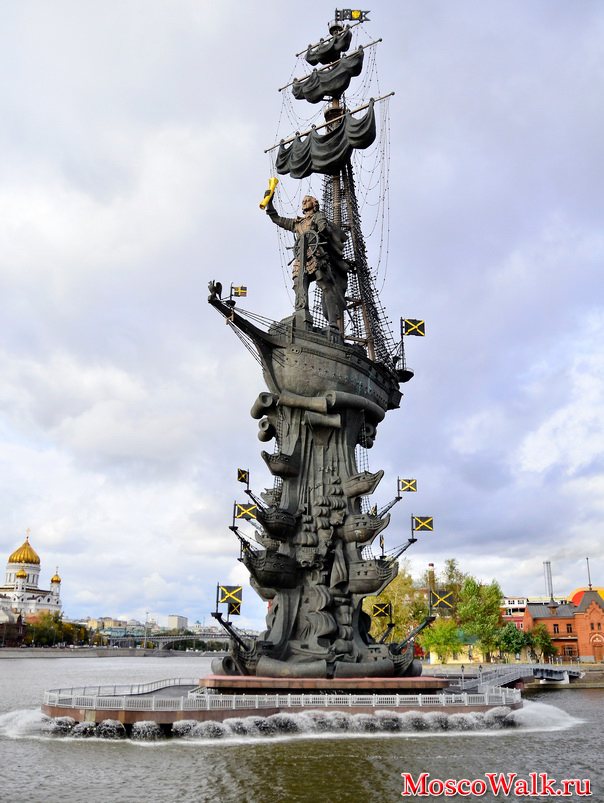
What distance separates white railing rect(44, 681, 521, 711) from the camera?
28375 millimetres

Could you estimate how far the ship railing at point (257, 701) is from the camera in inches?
1117

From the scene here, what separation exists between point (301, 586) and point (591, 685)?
136 feet

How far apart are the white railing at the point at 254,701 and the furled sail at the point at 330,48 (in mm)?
45832

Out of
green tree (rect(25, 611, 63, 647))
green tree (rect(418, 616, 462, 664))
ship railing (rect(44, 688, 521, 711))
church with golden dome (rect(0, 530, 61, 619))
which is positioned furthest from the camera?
church with golden dome (rect(0, 530, 61, 619))

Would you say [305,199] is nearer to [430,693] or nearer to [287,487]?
[287,487]

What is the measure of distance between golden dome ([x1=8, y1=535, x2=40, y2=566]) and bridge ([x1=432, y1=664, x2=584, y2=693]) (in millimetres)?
143992

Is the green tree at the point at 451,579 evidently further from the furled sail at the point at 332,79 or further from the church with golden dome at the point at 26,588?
the church with golden dome at the point at 26,588

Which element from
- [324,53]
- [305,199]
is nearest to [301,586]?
[305,199]

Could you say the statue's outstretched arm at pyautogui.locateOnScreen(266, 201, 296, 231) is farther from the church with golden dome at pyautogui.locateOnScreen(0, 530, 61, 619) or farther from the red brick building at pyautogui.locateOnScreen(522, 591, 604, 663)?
the church with golden dome at pyautogui.locateOnScreen(0, 530, 61, 619)

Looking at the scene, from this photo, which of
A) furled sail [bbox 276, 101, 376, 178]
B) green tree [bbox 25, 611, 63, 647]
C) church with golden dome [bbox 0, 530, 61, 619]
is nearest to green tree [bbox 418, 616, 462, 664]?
furled sail [bbox 276, 101, 376, 178]

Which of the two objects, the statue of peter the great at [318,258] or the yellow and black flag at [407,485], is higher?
the statue of peter the great at [318,258]

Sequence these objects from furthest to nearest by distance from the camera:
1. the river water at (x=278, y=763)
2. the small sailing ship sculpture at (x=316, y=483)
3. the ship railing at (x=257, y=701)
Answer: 1. the small sailing ship sculpture at (x=316, y=483)
2. the ship railing at (x=257, y=701)
3. the river water at (x=278, y=763)

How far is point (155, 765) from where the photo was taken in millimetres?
22766

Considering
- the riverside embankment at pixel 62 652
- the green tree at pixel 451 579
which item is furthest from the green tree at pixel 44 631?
the green tree at pixel 451 579
